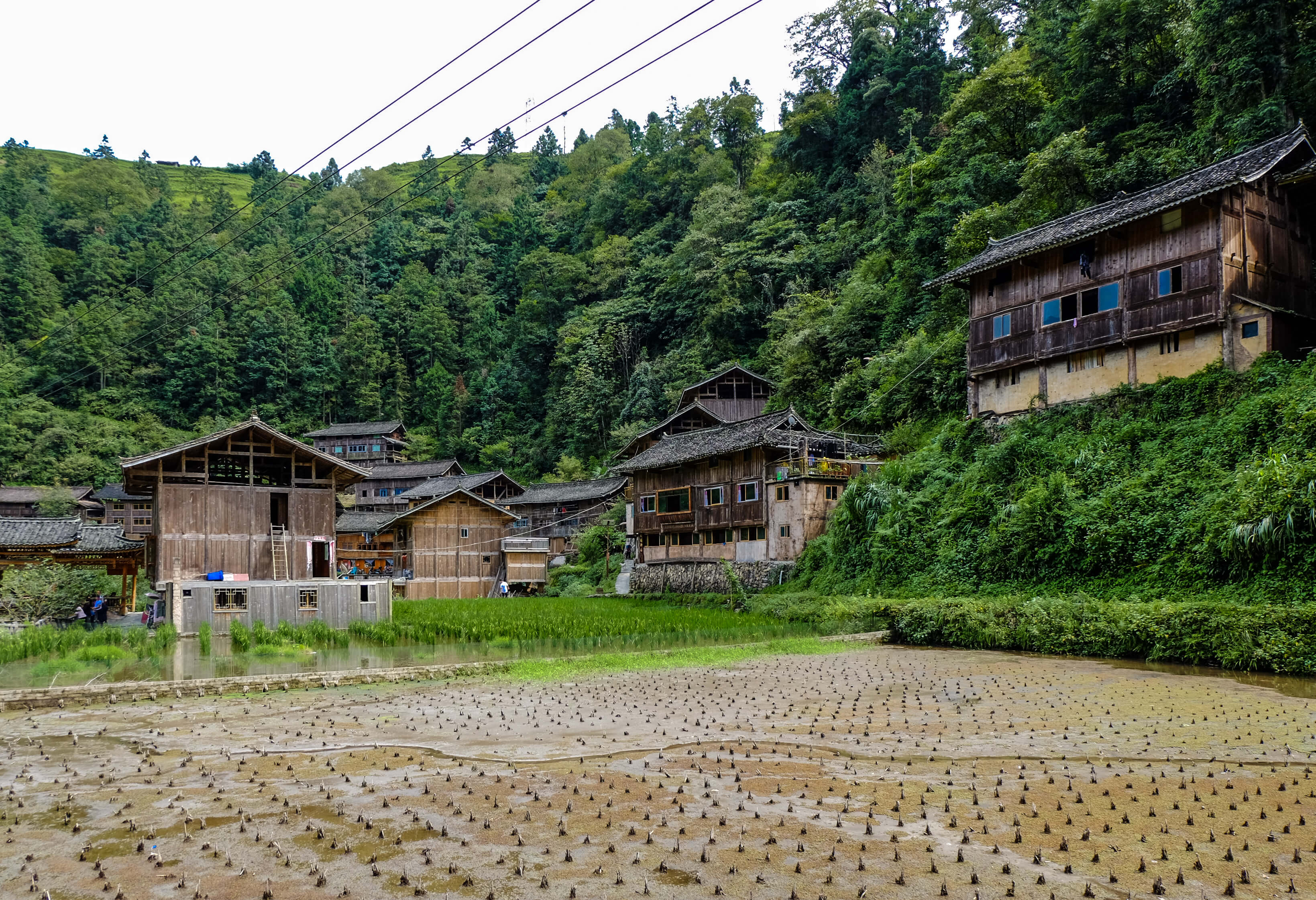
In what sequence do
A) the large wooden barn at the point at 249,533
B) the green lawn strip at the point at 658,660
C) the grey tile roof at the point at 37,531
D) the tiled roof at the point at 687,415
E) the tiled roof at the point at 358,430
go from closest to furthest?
the green lawn strip at the point at 658,660 < the large wooden barn at the point at 249,533 < the grey tile roof at the point at 37,531 < the tiled roof at the point at 687,415 < the tiled roof at the point at 358,430

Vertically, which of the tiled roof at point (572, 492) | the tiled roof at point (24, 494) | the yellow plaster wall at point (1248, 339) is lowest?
the tiled roof at point (572, 492)

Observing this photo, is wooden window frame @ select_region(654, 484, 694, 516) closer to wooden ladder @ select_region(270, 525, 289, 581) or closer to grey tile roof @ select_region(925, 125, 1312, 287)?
grey tile roof @ select_region(925, 125, 1312, 287)

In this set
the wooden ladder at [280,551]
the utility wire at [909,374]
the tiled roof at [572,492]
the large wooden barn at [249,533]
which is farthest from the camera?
the tiled roof at [572,492]

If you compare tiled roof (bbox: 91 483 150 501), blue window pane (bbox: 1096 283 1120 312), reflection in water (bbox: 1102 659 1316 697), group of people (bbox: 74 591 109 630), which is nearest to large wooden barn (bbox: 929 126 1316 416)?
blue window pane (bbox: 1096 283 1120 312)

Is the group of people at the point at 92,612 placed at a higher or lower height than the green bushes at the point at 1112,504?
lower

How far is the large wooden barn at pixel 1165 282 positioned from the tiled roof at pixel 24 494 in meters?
61.5

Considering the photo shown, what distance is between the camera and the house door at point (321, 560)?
104ft

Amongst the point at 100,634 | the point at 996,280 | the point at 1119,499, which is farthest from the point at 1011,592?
the point at 100,634

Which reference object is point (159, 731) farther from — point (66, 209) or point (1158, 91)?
point (66, 209)

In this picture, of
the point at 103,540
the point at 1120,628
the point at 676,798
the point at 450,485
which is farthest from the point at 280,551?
the point at 450,485

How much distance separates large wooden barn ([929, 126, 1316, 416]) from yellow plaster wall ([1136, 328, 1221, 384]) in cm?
3

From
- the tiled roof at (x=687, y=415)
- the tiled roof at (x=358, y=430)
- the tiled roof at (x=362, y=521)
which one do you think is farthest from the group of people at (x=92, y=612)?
the tiled roof at (x=358, y=430)

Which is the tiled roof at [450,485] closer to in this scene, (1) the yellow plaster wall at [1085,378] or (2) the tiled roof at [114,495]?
(2) the tiled roof at [114,495]

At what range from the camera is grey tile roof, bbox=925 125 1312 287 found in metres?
24.2
